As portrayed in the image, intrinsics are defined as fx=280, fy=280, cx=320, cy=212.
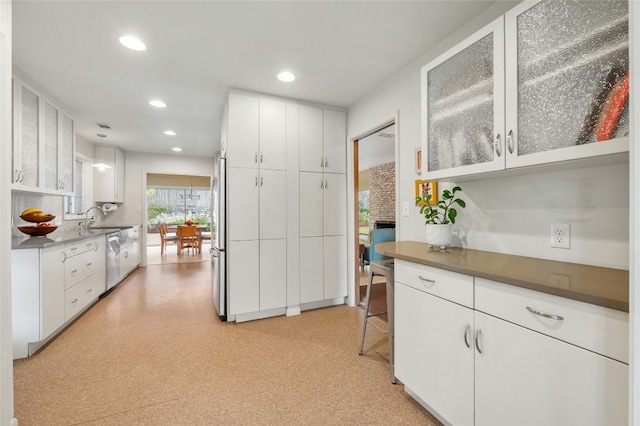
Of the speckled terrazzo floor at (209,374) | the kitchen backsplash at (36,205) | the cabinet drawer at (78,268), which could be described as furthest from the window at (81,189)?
the speckled terrazzo floor at (209,374)

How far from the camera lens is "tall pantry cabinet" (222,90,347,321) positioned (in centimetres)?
302

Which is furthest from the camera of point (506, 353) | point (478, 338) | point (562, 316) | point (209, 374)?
point (209, 374)

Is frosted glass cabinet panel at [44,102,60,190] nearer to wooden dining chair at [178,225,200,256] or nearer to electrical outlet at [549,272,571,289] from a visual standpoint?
wooden dining chair at [178,225,200,256]

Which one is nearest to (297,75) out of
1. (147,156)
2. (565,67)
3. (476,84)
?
(476,84)

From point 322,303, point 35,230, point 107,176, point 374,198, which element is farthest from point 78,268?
point 374,198

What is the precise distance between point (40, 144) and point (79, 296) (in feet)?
5.56

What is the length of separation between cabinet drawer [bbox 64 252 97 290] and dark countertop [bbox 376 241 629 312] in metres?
3.16

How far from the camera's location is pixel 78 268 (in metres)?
3.02

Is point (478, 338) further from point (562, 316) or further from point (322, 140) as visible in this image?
point (322, 140)

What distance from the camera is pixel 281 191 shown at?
3.23 meters

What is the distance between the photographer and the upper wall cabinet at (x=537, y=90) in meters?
1.08

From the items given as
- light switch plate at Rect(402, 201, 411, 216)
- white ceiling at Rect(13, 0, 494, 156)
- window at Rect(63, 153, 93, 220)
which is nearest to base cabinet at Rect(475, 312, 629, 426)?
light switch plate at Rect(402, 201, 411, 216)

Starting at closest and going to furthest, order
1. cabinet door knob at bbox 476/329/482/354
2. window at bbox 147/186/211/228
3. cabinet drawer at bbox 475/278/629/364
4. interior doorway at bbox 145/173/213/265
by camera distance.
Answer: cabinet drawer at bbox 475/278/629/364 → cabinet door knob at bbox 476/329/482/354 → interior doorway at bbox 145/173/213/265 → window at bbox 147/186/211/228

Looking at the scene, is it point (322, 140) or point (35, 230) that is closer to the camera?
point (35, 230)
